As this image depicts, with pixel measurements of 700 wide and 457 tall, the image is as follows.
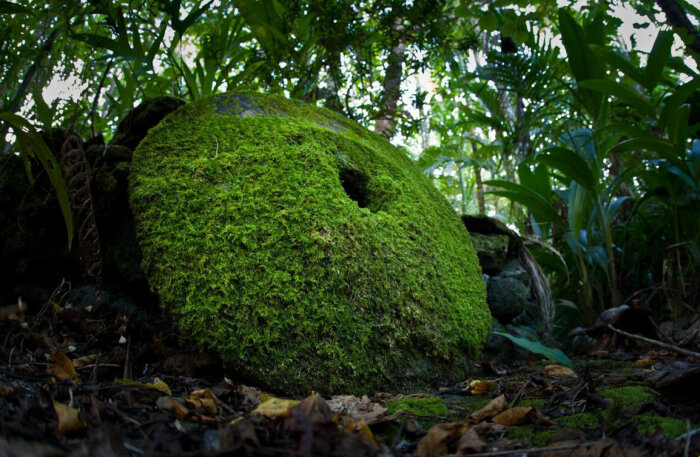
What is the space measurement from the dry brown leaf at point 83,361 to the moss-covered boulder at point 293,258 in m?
0.32

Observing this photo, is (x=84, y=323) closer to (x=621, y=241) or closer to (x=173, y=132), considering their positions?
(x=173, y=132)

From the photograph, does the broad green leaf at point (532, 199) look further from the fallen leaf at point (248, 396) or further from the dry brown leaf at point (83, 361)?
the dry brown leaf at point (83, 361)

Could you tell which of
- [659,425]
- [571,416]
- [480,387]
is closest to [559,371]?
[480,387]

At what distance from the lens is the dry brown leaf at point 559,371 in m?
1.91

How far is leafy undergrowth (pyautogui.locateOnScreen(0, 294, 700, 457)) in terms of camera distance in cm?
78

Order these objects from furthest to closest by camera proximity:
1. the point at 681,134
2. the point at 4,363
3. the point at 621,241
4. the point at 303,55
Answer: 1. the point at 621,241
2. the point at 303,55
3. the point at 681,134
4. the point at 4,363

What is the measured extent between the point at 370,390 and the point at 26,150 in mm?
1650

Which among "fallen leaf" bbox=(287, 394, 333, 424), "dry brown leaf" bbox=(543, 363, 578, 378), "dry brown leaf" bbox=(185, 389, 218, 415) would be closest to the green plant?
"dry brown leaf" bbox=(185, 389, 218, 415)

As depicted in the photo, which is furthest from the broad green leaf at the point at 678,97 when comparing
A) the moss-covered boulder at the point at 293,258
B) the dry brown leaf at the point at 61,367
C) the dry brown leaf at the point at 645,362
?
the dry brown leaf at the point at 61,367

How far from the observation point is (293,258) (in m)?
1.67

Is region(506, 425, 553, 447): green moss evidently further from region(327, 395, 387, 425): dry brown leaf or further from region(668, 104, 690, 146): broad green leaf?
region(668, 104, 690, 146): broad green leaf

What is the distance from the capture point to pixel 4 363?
1.33 m

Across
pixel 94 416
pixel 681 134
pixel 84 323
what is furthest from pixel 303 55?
pixel 94 416

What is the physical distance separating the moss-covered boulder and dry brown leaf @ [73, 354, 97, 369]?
322 millimetres
